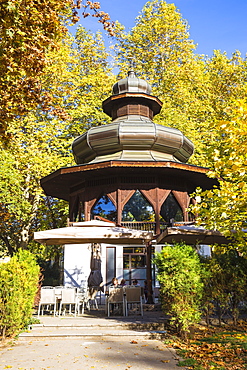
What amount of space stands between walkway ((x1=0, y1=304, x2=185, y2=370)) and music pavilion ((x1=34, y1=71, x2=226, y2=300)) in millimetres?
4227

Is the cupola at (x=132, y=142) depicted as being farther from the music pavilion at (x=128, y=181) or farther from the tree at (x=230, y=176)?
the tree at (x=230, y=176)

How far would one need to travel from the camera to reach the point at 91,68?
28328mm

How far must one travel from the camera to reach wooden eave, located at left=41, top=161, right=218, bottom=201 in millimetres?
14258

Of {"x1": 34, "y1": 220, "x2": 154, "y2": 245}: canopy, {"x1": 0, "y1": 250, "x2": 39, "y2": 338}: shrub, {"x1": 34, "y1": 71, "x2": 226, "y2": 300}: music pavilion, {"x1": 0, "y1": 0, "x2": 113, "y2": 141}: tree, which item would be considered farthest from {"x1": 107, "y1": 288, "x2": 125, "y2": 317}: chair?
{"x1": 0, "y1": 0, "x2": 113, "y2": 141}: tree

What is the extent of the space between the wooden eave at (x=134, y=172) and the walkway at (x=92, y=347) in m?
6.29

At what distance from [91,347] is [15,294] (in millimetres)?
1895

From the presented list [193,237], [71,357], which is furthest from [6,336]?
[193,237]

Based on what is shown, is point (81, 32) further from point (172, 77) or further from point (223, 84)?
point (223, 84)

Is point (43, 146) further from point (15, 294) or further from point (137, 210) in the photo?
point (15, 294)

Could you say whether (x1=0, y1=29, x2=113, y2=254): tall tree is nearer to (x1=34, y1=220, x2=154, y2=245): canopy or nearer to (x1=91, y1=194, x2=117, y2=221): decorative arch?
(x1=91, y1=194, x2=117, y2=221): decorative arch

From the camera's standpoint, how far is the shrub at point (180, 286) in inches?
292

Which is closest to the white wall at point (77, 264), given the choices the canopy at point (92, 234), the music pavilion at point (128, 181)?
the music pavilion at point (128, 181)

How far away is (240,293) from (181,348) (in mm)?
2221

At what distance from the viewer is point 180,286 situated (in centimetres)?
751
